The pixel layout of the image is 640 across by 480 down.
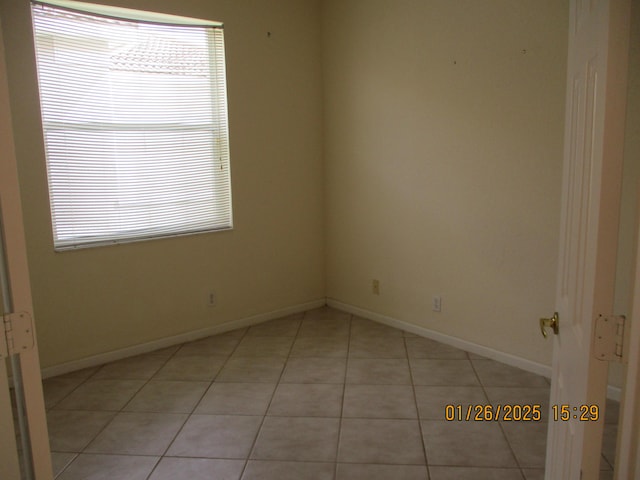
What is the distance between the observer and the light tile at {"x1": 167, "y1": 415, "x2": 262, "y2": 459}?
2.39 metres

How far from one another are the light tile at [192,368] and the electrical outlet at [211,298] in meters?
0.51

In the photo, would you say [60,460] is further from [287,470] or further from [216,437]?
[287,470]

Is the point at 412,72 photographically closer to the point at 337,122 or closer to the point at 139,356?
the point at 337,122

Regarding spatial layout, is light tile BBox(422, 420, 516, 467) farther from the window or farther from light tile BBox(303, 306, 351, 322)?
the window

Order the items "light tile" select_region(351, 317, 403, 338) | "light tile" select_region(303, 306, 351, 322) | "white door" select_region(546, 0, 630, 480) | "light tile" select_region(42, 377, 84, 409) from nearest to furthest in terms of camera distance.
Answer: "white door" select_region(546, 0, 630, 480)
"light tile" select_region(42, 377, 84, 409)
"light tile" select_region(351, 317, 403, 338)
"light tile" select_region(303, 306, 351, 322)

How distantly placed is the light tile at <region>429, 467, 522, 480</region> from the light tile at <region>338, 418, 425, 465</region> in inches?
3.7

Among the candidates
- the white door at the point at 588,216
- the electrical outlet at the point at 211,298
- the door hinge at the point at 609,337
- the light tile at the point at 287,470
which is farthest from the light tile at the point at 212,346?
the door hinge at the point at 609,337

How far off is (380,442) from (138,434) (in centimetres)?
121

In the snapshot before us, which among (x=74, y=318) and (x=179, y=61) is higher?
(x=179, y=61)

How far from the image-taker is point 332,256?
Result: 15.0ft

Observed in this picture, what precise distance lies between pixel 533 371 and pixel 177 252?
99.9 inches

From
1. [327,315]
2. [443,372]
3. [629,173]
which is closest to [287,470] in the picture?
[443,372]

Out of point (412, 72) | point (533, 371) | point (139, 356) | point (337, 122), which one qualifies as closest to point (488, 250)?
point (533, 371)

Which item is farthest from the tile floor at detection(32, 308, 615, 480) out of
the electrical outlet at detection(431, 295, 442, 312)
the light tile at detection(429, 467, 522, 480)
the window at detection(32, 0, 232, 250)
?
the window at detection(32, 0, 232, 250)
